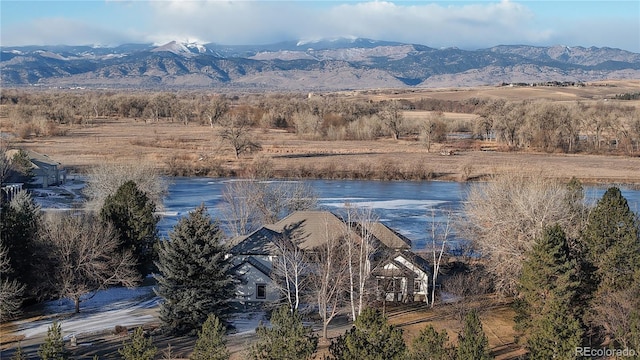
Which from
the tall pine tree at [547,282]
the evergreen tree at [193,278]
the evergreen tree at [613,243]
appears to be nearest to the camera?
the tall pine tree at [547,282]

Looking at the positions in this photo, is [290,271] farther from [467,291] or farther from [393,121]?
[393,121]

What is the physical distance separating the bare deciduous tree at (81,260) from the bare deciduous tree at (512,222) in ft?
43.3

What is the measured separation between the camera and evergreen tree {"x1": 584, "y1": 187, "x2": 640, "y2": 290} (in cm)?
2158

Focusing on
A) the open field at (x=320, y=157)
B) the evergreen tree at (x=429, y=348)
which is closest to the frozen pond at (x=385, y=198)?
the open field at (x=320, y=157)

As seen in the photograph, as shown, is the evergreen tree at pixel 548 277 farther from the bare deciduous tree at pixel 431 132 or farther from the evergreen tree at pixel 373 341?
the bare deciduous tree at pixel 431 132

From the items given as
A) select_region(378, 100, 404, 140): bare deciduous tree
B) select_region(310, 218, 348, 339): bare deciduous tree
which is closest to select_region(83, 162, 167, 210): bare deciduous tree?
select_region(310, 218, 348, 339): bare deciduous tree

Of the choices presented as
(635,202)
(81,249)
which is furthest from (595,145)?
(81,249)

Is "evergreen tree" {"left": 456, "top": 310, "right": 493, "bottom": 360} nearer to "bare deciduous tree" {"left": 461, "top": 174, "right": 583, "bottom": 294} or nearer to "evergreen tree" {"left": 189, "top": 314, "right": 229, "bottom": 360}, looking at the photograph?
"evergreen tree" {"left": 189, "top": 314, "right": 229, "bottom": 360}

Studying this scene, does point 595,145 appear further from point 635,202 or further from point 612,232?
point 612,232

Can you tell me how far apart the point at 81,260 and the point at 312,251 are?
817 centimetres

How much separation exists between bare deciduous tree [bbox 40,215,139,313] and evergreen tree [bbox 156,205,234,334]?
3.26 m

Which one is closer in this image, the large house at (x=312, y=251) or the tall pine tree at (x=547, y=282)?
the tall pine tree at (x=547, y=282)

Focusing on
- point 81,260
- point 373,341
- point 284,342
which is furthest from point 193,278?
point 373,341

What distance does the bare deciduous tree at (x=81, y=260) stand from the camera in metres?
24.6
